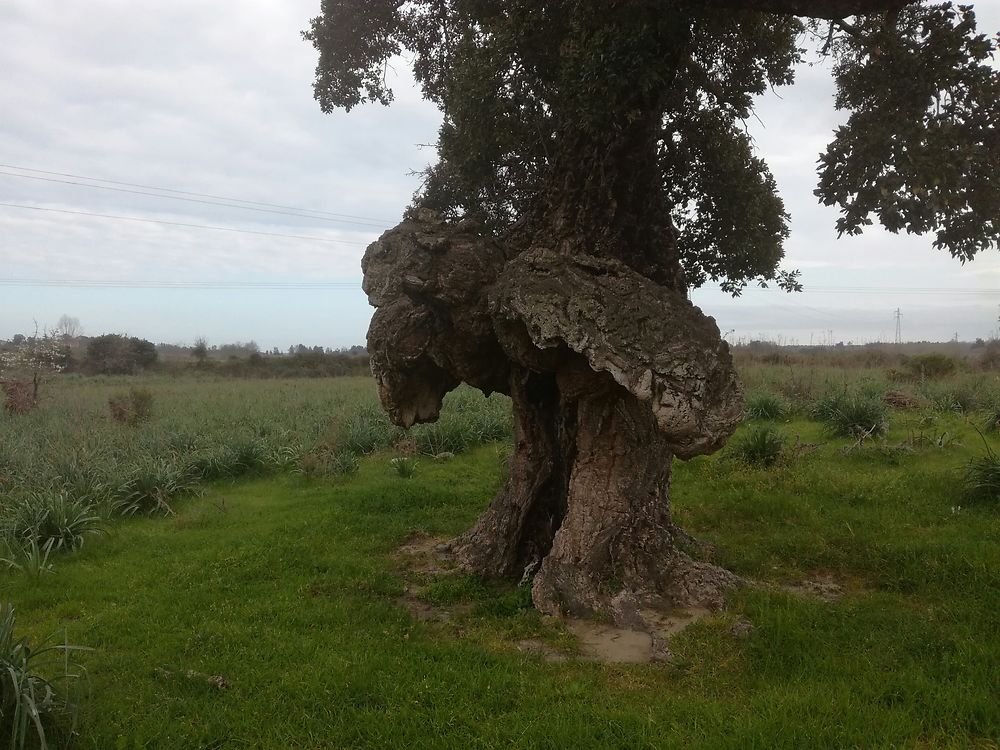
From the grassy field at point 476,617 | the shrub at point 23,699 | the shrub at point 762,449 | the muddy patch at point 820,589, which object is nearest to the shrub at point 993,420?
the grassy field at point 476,617

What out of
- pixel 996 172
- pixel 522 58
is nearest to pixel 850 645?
pixel 996 172

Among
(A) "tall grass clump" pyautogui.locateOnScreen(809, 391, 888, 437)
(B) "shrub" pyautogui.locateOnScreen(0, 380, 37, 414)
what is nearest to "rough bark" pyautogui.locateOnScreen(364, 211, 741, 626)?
(A) "tall grass clump" pyautogui.locateOnScreen(809, 391, 888, 437)

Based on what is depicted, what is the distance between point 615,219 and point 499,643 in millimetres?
3277

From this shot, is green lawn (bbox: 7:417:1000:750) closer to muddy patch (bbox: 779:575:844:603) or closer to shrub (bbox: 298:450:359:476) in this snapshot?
muddy patch (bbox: 779:575:844:603)

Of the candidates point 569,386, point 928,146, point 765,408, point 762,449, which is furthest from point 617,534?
point 765,408

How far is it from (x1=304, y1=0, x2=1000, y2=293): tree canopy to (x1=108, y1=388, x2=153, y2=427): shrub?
9.09 m

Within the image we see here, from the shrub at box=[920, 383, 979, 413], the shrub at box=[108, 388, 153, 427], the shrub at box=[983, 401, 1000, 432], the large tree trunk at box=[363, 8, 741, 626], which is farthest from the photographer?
the shrub at box=[108, 388, 153, 427]

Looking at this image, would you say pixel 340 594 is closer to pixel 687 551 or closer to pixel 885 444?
pixel 687 551

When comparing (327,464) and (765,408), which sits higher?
(765,408)

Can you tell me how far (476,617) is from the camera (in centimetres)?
525

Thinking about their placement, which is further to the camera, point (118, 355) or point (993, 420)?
point (118, 355)

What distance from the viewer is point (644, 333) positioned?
4.59m

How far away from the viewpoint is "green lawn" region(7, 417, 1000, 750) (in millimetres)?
3617

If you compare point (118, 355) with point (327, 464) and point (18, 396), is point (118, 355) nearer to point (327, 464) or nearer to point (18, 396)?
point (18, 396)
